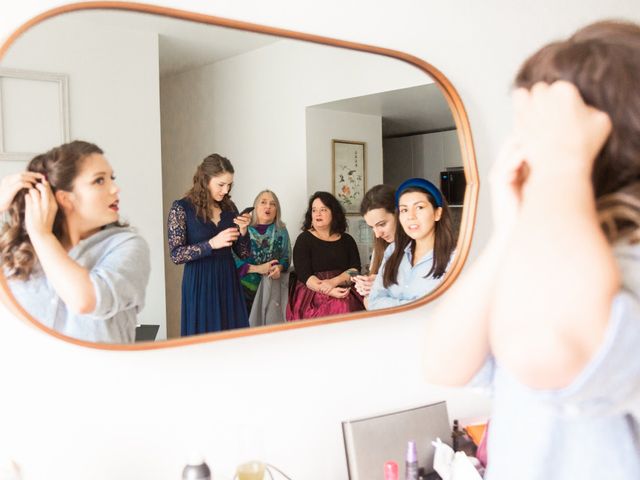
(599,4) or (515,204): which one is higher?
(599,4)

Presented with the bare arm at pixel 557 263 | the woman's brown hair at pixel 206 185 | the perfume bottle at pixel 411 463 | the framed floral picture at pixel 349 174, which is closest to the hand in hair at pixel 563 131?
the bare arm at pixel 557 263

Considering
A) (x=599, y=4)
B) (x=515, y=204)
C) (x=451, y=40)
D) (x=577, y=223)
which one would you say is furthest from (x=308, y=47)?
(x=599, y=4)

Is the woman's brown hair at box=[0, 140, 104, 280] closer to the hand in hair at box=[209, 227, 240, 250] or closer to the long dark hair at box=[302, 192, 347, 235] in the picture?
the hand in hair at box=[209, 227, 240, 250]

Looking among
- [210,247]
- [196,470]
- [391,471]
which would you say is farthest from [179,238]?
[391,471]

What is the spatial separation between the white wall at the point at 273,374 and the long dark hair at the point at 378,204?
155 mm

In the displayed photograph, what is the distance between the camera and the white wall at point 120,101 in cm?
107

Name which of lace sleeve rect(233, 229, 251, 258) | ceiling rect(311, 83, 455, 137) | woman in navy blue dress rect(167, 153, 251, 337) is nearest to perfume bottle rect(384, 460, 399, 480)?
woman in navy blue dress rect(167, 153, 251, 337)

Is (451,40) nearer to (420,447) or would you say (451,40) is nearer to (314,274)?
(314,274)

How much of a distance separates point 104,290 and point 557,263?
2.70 feet

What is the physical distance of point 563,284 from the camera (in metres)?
0.51

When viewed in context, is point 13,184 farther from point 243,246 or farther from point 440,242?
point 440,242

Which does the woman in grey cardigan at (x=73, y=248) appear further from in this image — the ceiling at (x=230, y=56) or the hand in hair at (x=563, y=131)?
the hand in hair at (x=563, y=131)

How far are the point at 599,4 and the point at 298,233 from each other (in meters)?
1.28

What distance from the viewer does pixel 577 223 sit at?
1.74ft
